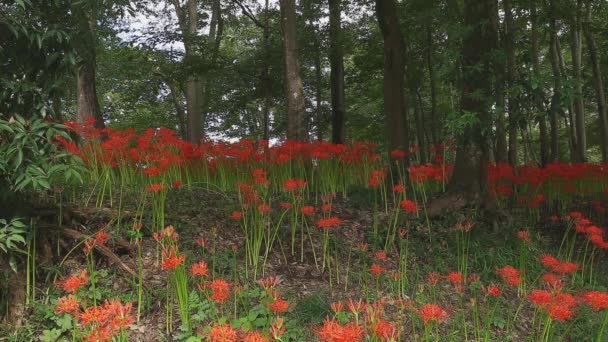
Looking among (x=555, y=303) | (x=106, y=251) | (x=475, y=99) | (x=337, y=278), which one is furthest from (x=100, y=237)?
(x=475, y=99)

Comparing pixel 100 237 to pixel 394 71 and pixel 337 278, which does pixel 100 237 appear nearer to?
pixel 337 278

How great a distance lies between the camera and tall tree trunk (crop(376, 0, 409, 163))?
21.4 ft

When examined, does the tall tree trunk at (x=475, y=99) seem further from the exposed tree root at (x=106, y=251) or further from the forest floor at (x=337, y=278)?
the exposed tree root at (x=106, y=251)

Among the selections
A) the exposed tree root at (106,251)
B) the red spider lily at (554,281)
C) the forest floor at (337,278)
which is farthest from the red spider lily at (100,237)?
the red spider lily at (554,281)

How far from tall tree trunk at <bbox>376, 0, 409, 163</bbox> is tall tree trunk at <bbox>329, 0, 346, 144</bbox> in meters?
3.94

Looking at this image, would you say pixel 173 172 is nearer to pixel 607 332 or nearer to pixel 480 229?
pixel 480 229

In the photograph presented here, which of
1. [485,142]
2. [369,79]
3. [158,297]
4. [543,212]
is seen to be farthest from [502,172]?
[369,79]

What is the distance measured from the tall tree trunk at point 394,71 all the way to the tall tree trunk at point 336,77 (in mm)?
3942

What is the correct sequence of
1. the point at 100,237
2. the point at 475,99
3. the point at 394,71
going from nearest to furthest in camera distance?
the point at 100,237
the point at 475,99
the point at 394,71

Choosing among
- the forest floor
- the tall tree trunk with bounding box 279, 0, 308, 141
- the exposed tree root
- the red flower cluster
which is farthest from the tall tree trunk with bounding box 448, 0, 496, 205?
the exposed tree root

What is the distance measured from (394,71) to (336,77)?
4562 mm

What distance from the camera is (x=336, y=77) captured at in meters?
11.0

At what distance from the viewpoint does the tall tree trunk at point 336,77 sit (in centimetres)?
1071

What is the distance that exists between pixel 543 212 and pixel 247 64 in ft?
27.1
